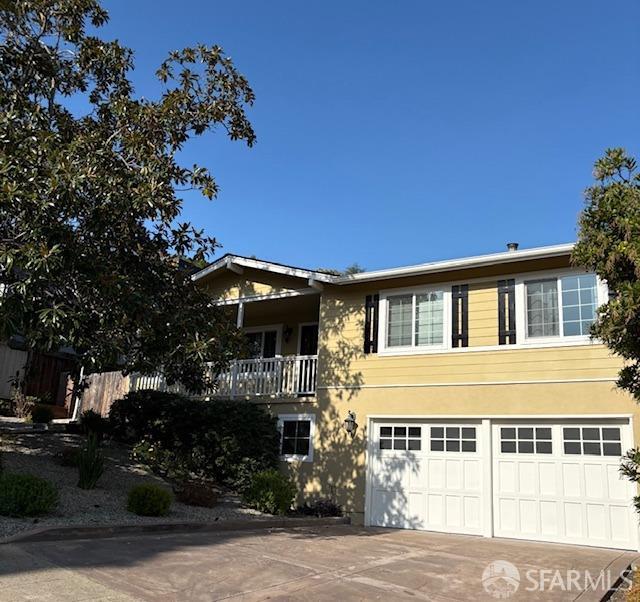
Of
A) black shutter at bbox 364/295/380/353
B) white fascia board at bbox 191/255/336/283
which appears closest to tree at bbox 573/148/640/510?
black shutter at bbox 364/295/380/353

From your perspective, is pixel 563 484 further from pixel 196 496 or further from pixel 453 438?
pixel 196 496

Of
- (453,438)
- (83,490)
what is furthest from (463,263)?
(83,490)

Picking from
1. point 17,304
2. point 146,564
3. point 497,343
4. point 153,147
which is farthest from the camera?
point 497,343

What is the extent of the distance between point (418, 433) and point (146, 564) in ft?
24.7

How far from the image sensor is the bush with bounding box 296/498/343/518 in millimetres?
12969

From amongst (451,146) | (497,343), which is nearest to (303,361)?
(497,343)

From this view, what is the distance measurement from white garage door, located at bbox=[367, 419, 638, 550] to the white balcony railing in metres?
2.34

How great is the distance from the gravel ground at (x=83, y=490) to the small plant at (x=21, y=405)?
12.8 ft

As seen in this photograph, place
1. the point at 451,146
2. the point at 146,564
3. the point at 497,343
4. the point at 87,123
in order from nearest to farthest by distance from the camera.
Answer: the point at 146,564
the point at 87,123
the point at 497,343
the point at 451,146

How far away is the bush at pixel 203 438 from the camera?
43.7ft

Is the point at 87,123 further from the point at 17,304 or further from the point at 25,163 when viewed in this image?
the point at 17,304

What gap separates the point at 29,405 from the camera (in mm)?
18547

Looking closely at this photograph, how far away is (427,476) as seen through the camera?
12.4 m

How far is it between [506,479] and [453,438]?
135cm
